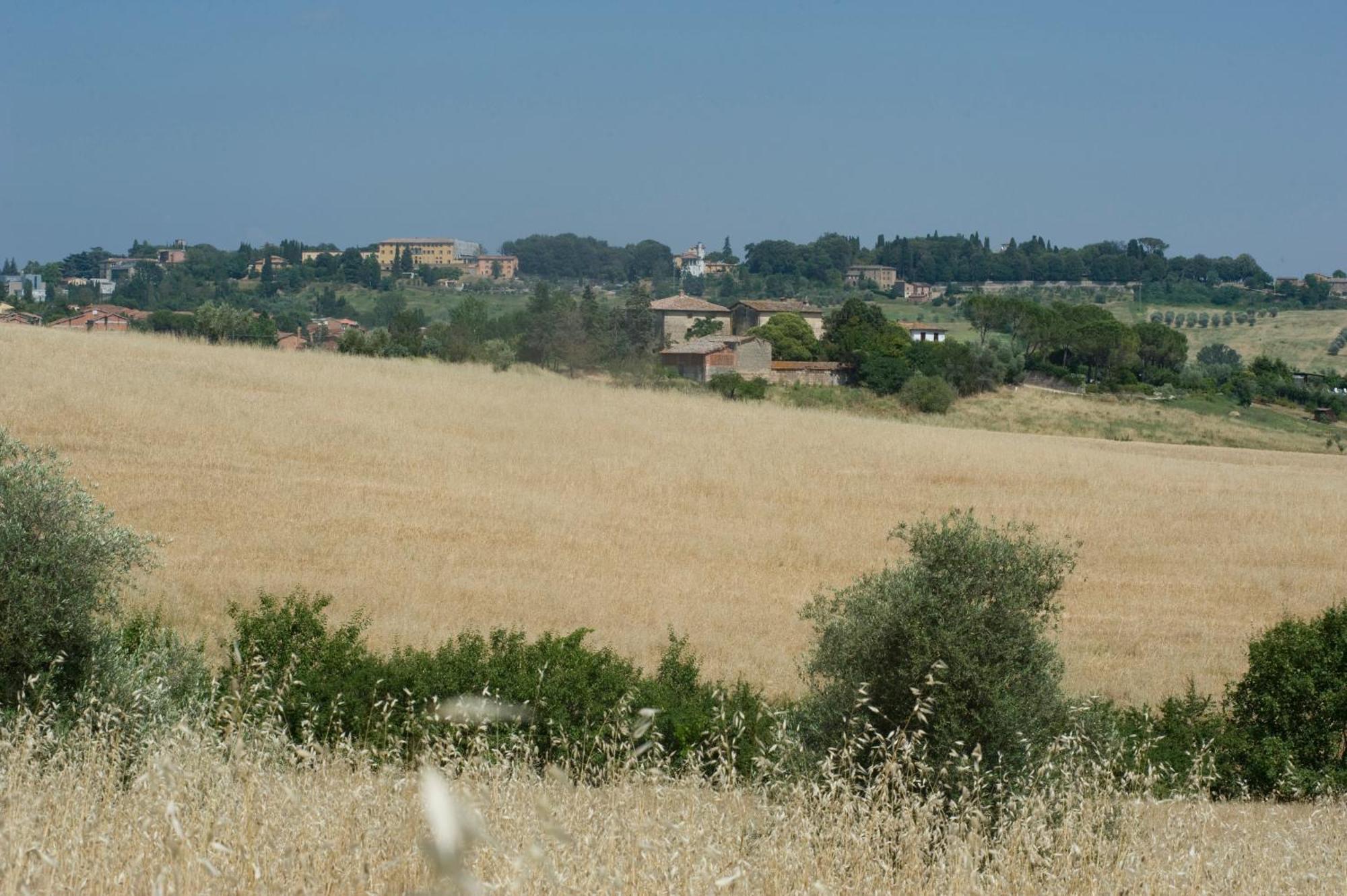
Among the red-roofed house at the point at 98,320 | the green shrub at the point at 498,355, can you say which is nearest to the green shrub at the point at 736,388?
the green shrub at the point at 498,355

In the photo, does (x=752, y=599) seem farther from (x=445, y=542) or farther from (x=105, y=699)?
(x=105, y=699)

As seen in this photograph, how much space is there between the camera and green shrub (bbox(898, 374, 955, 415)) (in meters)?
68.6

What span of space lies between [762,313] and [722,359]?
30.6 m

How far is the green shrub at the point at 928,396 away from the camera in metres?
68.6

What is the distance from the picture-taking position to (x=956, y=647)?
827 cm

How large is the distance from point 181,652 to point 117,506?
570 inches

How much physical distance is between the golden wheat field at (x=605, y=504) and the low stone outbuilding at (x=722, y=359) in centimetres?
3005

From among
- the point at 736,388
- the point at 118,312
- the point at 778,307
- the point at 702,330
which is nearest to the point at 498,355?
the point at 736,388

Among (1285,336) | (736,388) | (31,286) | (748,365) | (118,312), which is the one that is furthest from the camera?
(31,286)

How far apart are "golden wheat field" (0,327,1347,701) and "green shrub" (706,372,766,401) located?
12.2m

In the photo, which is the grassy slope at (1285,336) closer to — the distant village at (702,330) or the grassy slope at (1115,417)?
the distant village at (702,330)

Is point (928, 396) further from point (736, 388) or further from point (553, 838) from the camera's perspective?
point (553, 838)

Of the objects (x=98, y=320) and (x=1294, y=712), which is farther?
(x=98, y=320)

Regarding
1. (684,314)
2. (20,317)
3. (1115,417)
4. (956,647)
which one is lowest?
(1115,417)
